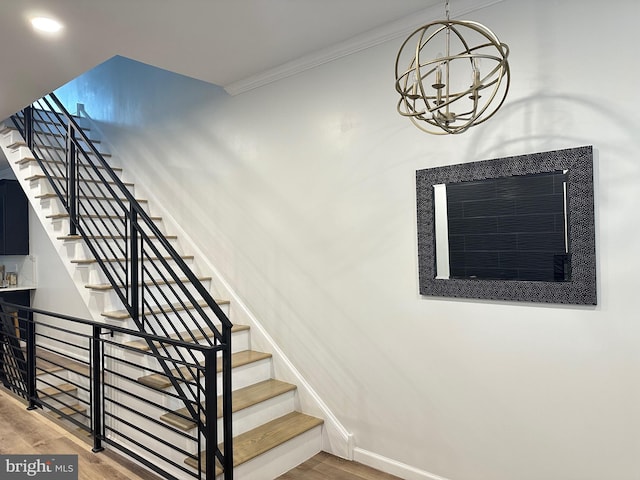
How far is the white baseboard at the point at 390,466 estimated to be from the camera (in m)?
2.61

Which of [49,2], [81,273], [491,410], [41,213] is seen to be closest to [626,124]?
[491,410]

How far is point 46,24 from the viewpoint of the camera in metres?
2.50

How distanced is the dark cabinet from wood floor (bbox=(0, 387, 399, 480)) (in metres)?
3.60

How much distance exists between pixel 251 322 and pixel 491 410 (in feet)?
6.27

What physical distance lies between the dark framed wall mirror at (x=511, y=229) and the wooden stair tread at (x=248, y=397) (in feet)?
4.40

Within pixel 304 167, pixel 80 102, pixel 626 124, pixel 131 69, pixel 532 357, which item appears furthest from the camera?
pixel 80 102

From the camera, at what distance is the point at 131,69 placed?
15.4 feet

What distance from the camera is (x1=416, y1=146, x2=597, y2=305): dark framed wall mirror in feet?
6.79

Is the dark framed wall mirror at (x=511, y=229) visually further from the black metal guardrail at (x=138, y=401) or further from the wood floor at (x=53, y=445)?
the wood floor at (x=53, y=445)

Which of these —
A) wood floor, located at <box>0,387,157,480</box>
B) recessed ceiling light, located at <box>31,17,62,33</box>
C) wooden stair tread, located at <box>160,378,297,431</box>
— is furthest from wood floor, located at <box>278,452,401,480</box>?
recessed ceiling light, located at <box>31,17,62,33</box>

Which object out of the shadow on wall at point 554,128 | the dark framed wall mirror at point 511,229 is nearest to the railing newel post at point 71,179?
the dark framed wall mirror at point 511,229

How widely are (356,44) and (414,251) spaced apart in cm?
137

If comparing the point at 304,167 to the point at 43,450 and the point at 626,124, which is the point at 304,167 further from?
the point at 43,450

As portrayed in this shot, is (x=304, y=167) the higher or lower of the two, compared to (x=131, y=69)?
lower
